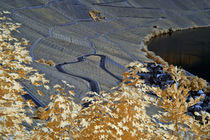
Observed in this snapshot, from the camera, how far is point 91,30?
1706 centimetres

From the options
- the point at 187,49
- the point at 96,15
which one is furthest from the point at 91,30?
the point at 187,49

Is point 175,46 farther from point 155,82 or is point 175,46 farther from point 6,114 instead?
point 6,114

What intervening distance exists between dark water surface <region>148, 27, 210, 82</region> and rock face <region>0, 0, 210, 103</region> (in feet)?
5.72

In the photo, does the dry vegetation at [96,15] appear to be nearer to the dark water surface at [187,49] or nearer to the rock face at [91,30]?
the rock face at [91,30]

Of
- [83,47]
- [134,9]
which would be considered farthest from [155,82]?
[134,9]

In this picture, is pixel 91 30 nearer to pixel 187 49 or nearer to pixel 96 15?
pixel 96 15

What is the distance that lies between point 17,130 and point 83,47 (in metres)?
10.2

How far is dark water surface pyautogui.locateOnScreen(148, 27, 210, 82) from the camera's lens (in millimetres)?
13711

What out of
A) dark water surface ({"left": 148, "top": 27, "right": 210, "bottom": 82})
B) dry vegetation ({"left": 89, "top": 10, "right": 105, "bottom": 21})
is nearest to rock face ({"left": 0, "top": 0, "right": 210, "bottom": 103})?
dry vegetation ({"left": 89, "top": 10, "right": 105, "bottom": 21})

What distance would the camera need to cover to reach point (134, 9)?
25469 mm

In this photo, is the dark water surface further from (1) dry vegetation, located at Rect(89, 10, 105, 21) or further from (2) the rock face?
(1) dry vegetation, located at Rect(89, 10, 105, 21)

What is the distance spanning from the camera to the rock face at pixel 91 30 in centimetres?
871

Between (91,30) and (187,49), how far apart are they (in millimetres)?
7425

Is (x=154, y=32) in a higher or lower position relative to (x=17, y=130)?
lower
